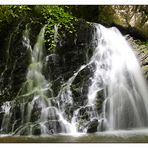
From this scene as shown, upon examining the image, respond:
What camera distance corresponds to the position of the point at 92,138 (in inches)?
151

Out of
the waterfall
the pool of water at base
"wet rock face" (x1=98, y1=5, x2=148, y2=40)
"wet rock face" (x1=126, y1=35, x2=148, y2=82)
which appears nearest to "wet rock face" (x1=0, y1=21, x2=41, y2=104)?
the pool of water at base

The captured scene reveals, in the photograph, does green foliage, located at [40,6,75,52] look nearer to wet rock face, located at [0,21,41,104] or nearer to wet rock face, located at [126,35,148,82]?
wet rock face, located at [0,21,41,104]

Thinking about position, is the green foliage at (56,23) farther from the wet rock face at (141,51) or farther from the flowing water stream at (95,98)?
the wet rock face at (141,51)

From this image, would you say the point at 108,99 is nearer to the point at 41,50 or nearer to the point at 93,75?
the point at 93,75

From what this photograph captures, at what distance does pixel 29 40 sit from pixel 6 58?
0.38m

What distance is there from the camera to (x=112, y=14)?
535cm

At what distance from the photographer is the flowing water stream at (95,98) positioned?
4.26 m

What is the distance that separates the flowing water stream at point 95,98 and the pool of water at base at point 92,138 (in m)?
0.14

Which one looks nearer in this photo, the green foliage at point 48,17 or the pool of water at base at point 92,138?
the pool of water at base at point 92,138

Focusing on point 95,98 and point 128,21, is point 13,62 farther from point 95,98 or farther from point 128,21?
point 128,21

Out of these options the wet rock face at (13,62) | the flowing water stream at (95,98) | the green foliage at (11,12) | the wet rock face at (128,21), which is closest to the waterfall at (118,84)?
the flowing water stream at (95,98)

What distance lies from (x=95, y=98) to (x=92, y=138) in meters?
0.68

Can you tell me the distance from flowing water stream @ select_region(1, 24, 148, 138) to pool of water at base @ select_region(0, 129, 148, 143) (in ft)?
0.46

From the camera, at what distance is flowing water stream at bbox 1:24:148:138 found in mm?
4258
